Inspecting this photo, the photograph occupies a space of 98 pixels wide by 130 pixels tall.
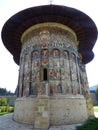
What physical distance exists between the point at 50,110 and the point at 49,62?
4114 mm

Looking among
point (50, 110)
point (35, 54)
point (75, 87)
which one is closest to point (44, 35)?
point (35, 54)

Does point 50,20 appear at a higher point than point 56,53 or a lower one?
higher

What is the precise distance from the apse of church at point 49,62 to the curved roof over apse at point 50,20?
728 mm

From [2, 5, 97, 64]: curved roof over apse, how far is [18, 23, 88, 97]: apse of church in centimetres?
73

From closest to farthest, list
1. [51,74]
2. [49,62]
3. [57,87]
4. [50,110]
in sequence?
[50,110] → [57,87] → [51,74] → [49,62]

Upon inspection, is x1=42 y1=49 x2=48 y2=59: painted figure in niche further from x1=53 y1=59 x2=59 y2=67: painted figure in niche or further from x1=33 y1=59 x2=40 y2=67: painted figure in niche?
x1=53 y1=59 x2=59 y2=67: painted figure in niche

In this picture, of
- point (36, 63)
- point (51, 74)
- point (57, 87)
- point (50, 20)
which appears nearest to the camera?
point (57, 87)

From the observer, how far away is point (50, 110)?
31.6 feet

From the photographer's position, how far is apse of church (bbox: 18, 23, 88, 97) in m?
10.7

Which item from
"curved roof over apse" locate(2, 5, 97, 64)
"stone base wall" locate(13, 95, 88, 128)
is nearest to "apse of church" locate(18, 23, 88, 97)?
"stone base wall" locate(13, 95, 88, 128)

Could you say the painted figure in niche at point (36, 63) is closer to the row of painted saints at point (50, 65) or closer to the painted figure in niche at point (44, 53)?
the row of painted saints at point (50, 65)

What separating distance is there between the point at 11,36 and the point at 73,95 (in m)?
10.2

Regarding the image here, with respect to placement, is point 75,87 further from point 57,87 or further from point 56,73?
point 56,73

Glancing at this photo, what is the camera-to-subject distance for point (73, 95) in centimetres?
1085
